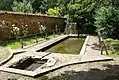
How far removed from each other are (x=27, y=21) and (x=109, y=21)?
7.70 meters

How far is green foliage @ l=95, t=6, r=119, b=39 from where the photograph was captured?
16.6 metres

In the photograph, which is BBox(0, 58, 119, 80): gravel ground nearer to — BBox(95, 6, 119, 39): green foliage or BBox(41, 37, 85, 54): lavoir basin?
BBox(41, 37, 85, 54): lavoir basin

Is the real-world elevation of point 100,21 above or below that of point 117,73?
above

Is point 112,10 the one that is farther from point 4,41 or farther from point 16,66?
point 16,66

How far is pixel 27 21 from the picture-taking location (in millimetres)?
17188

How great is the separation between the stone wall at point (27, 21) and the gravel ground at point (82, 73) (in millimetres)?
7994

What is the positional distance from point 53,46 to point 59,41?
5.65ft

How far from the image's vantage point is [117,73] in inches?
274

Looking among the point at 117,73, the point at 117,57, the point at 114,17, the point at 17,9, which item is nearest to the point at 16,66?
the point at 117,73

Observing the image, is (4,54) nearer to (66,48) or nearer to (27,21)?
(66,48)

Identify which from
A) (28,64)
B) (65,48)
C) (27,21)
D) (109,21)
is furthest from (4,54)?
(109,21)

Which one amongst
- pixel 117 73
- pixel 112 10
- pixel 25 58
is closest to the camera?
pixel 117 73

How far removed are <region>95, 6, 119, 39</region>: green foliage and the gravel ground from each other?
30.9ft

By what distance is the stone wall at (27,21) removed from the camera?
14.5 meters
